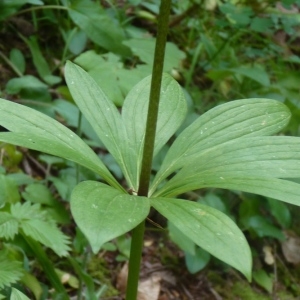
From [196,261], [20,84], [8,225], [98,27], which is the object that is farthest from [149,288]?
[98,27]

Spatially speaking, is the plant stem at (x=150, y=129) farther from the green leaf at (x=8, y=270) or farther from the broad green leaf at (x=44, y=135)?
the green leaf at (x=8, y=270)

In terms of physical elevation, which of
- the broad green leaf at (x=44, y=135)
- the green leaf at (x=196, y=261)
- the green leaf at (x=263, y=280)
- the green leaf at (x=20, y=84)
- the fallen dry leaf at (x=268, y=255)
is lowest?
the green leaf at (x=263, y=280)

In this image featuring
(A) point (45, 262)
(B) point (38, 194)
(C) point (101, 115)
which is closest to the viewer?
(C) point (101, 115)

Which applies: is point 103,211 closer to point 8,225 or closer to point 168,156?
point 168,156

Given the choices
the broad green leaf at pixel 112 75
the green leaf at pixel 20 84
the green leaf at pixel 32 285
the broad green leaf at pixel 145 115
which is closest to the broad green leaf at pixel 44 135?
the broad green leaf at pixel 145 115

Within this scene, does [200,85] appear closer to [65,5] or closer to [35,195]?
[65,5]

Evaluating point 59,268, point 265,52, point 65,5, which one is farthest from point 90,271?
point 265,52
